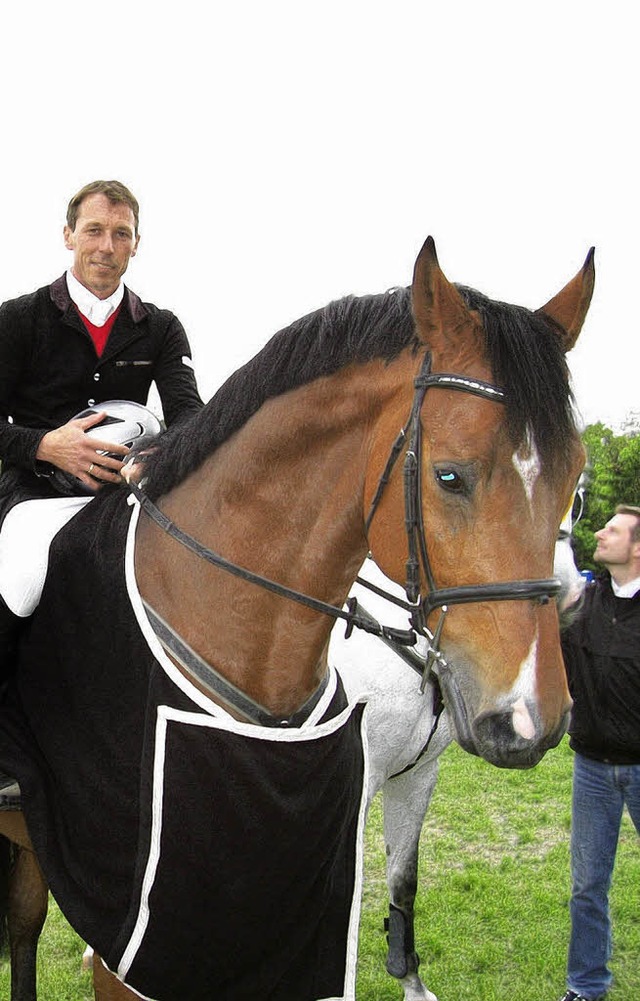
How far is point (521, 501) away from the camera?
77.0 inches

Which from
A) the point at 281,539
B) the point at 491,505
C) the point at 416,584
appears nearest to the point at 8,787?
the point at 281,539

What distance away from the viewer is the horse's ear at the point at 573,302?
2.33 m

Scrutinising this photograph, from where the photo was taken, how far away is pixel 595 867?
4.36 m

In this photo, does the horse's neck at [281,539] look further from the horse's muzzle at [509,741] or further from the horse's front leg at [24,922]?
the horse's front leg at [24,922]

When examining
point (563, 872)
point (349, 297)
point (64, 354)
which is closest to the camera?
point (349, 297)

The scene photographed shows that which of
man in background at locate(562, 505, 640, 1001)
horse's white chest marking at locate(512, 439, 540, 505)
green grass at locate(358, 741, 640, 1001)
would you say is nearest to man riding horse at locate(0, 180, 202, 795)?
horse's white chest marking at locate(512, 439, 540, 505)

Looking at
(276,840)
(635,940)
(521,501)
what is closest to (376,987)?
(635,940)

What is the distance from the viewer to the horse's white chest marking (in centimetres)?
197

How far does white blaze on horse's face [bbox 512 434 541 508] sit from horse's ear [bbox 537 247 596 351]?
0.49 m

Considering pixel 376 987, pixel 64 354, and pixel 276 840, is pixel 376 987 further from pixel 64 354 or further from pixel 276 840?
pixel 64 354

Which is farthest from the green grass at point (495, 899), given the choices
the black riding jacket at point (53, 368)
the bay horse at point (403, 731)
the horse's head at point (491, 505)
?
the black riding jacket at point (53, 368)

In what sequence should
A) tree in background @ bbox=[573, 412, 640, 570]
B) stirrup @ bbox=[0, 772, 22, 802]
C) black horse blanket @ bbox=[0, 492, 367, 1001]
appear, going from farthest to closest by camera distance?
tree in background @ bbox=[573, 412, 640, 570]
stirrup @ bbox=[0, 772, 22, 802]
black horse blanket @ bbox=[0, 492, 367, 1001]

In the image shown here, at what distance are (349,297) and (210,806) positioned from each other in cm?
146

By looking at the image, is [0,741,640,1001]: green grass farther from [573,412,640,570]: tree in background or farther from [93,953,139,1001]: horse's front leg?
[573,412,640,570]: tree in background
